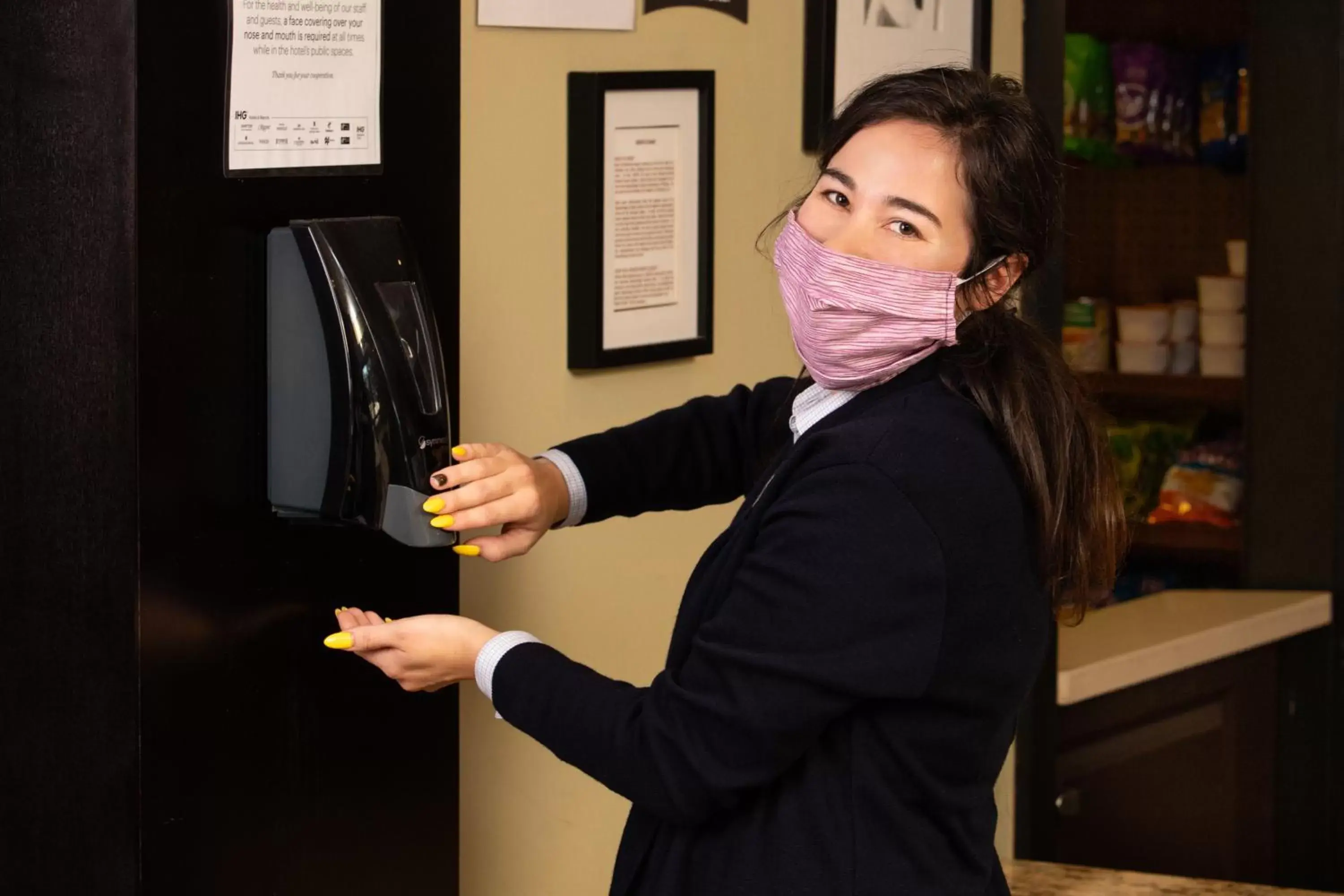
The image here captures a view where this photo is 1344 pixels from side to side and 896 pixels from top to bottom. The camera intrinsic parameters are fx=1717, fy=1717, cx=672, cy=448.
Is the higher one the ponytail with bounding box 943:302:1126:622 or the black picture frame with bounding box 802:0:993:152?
the black picture frame with bounding box 802:0:993:152

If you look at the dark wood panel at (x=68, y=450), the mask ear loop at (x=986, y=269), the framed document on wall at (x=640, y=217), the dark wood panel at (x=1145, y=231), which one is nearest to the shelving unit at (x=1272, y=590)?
the dark wood panel at (x=1145, y=231)

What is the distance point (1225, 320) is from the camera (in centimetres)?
340

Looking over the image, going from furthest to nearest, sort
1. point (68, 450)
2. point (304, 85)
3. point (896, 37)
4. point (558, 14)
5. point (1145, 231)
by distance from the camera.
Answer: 1. point (1145, 231)
2. point (896, 37)
3. point (558, 14)
4. point (304, 85)
5. point (68, 450)

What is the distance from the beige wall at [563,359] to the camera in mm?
1787

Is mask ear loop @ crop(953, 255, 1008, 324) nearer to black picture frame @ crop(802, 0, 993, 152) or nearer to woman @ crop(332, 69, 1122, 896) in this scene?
woman @ crop(332, 69, 1122, 896)

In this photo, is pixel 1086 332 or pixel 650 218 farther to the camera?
pixel 1086 332

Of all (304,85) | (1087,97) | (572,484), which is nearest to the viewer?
(304,85)

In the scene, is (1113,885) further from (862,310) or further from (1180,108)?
(1180,108)

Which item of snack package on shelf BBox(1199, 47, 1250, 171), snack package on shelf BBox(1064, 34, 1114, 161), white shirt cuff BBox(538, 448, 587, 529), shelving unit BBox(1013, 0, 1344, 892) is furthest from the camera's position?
snack package on shelf BBox(1199, 47, 1250, 171)

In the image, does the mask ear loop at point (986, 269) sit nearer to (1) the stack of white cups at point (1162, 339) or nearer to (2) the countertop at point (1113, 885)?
(2) the countertop at point (1113, 885)

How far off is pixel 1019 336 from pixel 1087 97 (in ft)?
6.83

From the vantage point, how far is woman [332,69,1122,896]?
1249 millimetres

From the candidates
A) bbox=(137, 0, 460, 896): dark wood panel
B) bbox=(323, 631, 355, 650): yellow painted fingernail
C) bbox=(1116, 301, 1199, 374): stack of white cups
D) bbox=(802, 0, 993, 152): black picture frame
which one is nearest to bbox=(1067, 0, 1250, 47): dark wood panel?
bbox=(1116, 301, 1199, 374): stack of white cups

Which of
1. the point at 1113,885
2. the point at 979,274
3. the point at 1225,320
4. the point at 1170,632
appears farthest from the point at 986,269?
the point at 1225,320
